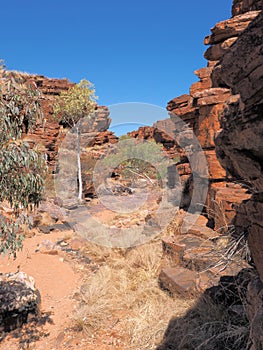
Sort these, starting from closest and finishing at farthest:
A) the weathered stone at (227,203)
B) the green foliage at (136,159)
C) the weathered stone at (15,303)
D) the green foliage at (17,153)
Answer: the green foliage at (17,153), the weathered stone at (15,303), the weathered stone at (227,203), the green foliage at (136,159)

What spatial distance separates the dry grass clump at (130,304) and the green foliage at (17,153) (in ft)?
6.10

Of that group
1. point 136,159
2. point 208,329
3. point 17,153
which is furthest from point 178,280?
point 136,159

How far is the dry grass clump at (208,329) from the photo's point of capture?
303 cm

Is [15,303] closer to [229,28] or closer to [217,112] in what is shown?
[217,112]

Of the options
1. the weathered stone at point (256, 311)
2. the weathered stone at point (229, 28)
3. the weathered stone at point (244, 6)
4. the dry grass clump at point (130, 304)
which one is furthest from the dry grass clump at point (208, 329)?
the weathered stone at point (244, 6)

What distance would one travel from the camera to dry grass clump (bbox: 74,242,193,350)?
390 cm

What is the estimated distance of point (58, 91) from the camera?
87.7 feet

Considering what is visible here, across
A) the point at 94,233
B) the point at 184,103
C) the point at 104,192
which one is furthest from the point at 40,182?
the point at 104,192

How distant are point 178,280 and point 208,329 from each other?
A: 1315 mm

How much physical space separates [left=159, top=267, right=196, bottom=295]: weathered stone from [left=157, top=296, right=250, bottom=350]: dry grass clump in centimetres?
49

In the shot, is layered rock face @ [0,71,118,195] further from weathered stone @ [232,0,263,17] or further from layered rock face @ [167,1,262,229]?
weathered stone @ [232,0,263,17]

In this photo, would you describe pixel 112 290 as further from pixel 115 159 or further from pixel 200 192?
pixel 115 159

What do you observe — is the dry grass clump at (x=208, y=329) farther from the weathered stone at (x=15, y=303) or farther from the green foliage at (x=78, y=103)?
the green foliage at (x=78, y=103)

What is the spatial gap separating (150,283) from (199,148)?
12.7 ft
